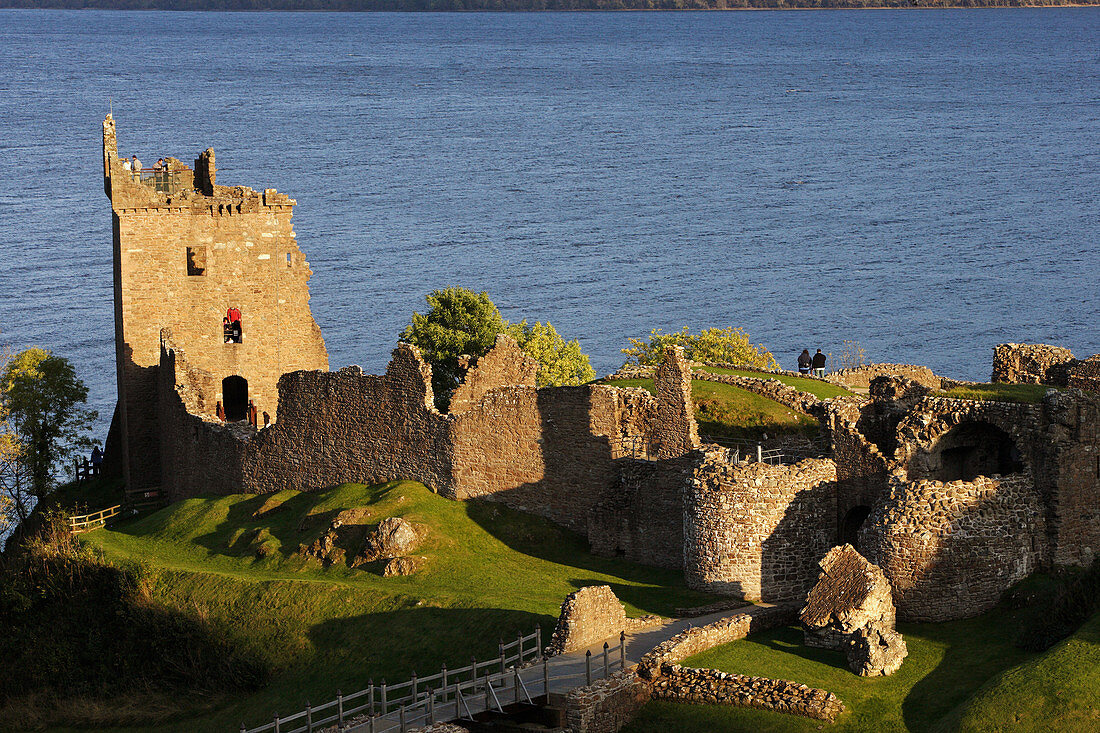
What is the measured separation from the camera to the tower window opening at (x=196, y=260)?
65875 millimetres

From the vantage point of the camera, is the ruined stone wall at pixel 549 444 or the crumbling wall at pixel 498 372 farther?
the crumbling wall at pixel 498 372

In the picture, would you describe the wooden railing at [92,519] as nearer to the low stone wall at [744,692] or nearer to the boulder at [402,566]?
the boulder at [402,566]

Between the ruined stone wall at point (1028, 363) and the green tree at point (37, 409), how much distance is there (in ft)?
120

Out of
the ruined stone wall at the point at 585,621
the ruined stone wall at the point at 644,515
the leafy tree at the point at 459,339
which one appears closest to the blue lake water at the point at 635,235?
the leafy tree at the point at 459,339

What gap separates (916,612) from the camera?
136 feet

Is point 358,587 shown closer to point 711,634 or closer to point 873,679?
point 711,634

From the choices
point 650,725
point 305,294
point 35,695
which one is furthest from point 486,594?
point 305,294

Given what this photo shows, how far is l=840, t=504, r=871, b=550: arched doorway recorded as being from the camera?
45.2 meters

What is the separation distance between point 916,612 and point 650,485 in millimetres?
9646

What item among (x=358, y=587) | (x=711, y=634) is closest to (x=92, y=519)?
(x=358, y=587)

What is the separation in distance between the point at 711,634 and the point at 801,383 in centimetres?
1917

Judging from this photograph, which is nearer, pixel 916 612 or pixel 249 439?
pixel 916 612

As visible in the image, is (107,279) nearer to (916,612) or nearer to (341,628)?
(341,628)

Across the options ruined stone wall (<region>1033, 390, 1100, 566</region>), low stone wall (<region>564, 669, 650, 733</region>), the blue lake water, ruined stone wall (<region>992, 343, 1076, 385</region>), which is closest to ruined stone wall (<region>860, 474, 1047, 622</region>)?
ruined stone wall (<region>1033, 390, 1100, 566</region>)
